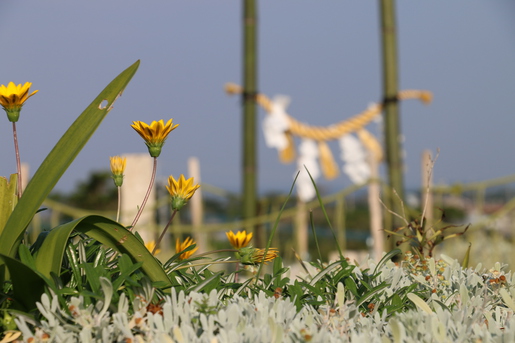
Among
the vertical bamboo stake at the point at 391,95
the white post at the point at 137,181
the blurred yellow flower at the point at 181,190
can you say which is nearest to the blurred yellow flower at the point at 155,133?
the blurred yellow flower at the point at 181,190

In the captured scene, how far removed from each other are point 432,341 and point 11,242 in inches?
35.4

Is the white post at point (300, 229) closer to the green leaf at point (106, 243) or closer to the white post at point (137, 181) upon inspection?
the white post at point (137, 181)

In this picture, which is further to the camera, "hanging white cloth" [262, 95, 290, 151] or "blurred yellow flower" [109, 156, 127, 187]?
"hanging white cloth" [262, 95, 290, 151]

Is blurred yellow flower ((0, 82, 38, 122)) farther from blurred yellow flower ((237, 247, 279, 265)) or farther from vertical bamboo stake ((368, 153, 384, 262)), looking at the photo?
vertical bamboo stake ((368, 153, 384, 262))

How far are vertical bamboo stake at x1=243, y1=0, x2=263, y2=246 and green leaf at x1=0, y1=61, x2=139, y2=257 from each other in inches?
136

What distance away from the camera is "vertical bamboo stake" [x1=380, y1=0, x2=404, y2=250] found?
4.41 metres

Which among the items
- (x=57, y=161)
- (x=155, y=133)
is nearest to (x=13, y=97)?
(x=57, y=161)

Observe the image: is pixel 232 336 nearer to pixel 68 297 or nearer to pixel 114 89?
pixel 68 297

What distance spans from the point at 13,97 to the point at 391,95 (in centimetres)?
356

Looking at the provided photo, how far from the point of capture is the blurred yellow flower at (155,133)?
1.32m

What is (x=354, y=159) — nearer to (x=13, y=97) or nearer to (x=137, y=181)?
(x=137, y=181)

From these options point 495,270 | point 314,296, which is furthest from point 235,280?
point 495,270

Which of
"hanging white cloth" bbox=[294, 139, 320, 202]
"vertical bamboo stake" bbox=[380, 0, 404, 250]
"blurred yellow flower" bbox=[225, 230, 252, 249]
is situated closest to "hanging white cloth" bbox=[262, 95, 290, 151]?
"hanging white cloth" bbox=[294, 139, 320, 202]

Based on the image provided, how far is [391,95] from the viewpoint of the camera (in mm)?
4434
